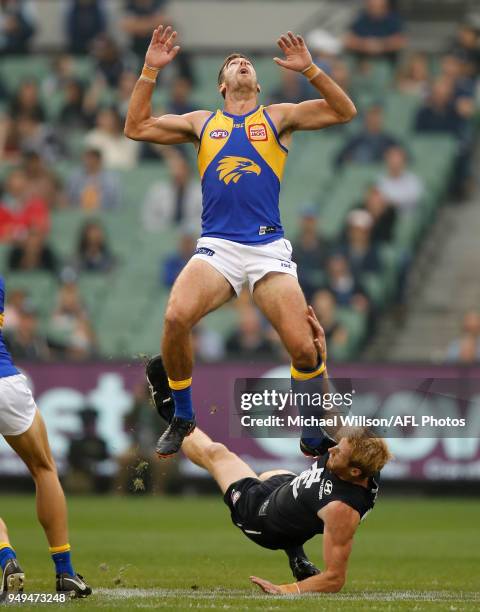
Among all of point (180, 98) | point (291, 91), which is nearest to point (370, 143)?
point (291, 91)

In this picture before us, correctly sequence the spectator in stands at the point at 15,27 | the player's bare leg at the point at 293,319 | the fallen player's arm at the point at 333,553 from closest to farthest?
the fallen player's arm at the point at 333,553
the player's bare leg at the point at 293,319
the spectator in stands at the point at 15,27

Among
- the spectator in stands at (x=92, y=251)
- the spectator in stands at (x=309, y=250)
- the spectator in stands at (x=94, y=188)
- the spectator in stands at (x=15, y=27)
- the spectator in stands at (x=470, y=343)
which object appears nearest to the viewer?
the spectator in stands at (x=470, y=343)

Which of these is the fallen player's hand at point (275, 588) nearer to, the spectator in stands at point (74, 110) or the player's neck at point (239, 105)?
the player's neck at point (239, 105)

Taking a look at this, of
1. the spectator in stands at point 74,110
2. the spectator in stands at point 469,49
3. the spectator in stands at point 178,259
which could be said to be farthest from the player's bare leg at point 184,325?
the spectator in stands at point 74,110

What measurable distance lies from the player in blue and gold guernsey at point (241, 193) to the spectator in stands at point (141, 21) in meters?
15.6

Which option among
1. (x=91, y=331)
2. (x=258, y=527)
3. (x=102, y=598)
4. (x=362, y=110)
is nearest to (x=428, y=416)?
(x=258, y=527)

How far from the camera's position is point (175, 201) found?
2381cm

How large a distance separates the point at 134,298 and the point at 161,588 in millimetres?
11939

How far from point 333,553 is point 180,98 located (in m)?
15.7

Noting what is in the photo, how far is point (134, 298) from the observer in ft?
74.8

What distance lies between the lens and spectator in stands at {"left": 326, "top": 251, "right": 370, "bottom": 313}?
21.0 meters

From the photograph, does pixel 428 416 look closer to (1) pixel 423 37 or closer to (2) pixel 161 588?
(2) pixel 161 588

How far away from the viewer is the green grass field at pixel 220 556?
10.3 metres

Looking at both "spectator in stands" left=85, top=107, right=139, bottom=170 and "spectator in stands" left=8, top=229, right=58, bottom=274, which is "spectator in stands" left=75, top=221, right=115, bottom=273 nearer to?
"spectator in stands" left=8, top=229, right=58, bottom=274
